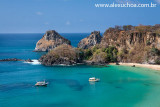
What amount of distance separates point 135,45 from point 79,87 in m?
36.2

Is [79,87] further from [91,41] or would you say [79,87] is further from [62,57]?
[91,41]

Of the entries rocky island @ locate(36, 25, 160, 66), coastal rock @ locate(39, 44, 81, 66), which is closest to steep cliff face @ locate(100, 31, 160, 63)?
rocky island @ locate(36, 25, 160, 66)

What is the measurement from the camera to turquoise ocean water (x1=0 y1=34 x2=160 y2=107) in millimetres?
36375

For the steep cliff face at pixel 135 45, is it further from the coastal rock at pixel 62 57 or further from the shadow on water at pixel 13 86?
the shadow on water at pixel 13 86

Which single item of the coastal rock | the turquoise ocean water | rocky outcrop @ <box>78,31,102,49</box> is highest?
rocky outcrop @ <box>78,31,102,49</box>

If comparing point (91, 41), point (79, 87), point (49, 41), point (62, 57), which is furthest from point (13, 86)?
point (91, 41)

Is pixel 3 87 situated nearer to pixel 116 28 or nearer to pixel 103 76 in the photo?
pixel 103 76

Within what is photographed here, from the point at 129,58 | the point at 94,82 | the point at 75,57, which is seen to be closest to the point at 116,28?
the point at 129,58

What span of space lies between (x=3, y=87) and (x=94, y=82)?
62.1 ft

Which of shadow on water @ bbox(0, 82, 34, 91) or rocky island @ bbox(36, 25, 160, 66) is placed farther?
rocky island @ bbox(36, 25, 160, 66)

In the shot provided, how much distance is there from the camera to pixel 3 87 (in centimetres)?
4469

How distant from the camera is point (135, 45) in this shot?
2928 inches

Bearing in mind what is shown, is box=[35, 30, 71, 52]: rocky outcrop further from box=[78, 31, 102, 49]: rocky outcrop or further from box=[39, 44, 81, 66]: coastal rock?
box=[39, 44, 81, 66]: coastal rock

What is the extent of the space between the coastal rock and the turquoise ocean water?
17.8ft
